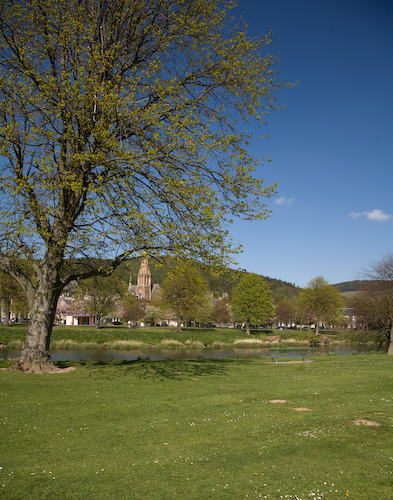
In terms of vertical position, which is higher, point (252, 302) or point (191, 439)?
point (252, 302)

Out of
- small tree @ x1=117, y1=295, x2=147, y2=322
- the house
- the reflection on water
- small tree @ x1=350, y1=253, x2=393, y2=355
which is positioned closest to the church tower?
the house

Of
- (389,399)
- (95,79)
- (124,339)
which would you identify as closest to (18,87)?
(95,79)

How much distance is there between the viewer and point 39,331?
A: 14125 mm

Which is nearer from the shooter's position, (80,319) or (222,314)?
(80,319)

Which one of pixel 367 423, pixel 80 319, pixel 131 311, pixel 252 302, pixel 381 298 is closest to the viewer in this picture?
pixel 367 423

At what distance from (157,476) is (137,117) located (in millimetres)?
10292

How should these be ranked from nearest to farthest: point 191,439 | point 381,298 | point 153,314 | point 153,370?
point 191,439 < point 153,370 < point 381,298 < point 153,314

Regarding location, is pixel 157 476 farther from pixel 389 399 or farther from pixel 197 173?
pixel 197 173

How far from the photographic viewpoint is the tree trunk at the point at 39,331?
14.0 meters

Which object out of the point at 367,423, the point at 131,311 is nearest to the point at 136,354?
the point at 367,423

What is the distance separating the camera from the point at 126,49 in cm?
1463

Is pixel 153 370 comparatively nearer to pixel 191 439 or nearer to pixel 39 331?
pixel 39 331

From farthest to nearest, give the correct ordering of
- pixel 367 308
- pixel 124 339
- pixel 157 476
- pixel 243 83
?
1. pixel 124 339
2. pixel 367 308
3. pixel 243 83
4. pixel 157 476

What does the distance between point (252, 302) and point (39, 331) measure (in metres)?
55.4
